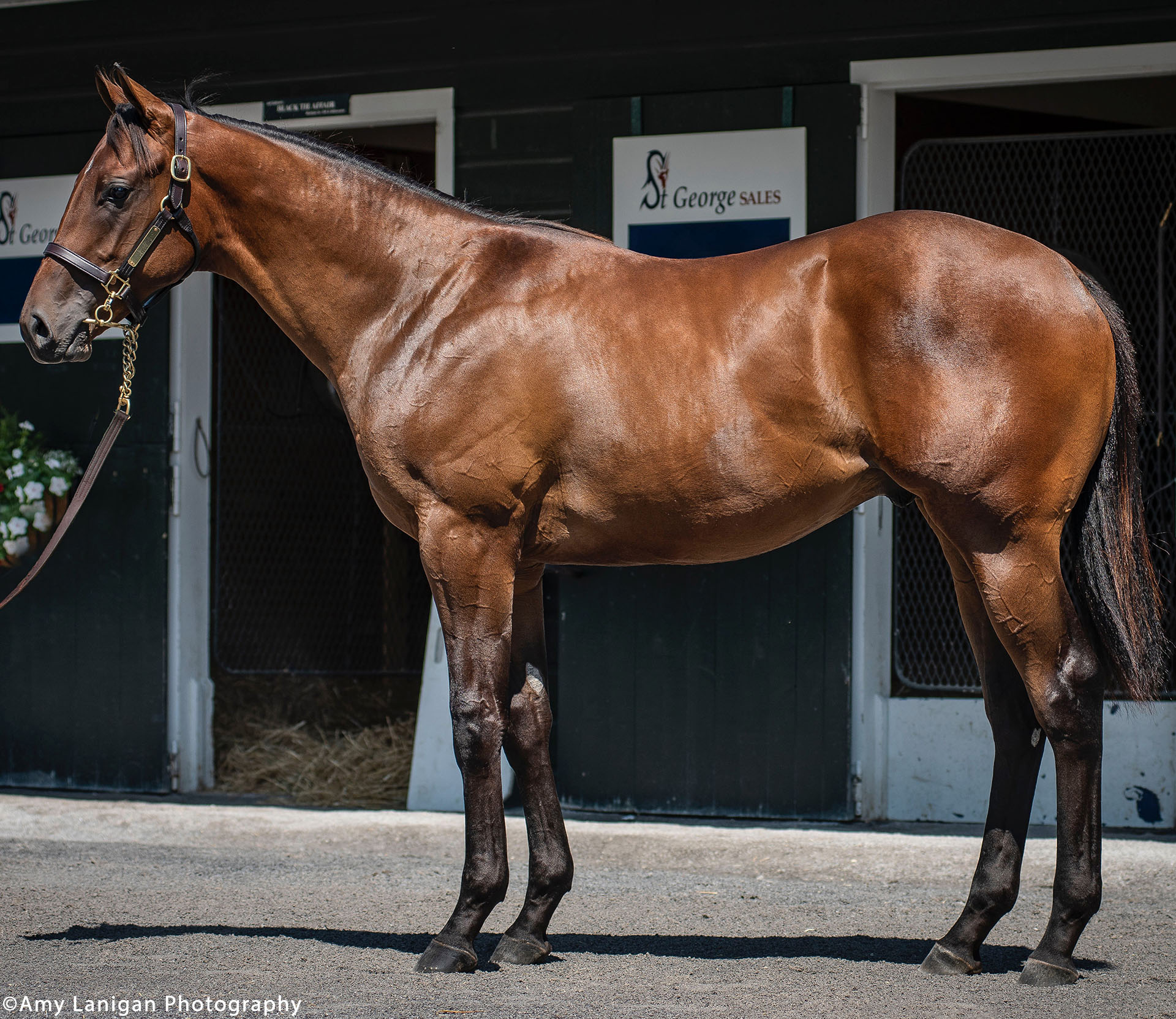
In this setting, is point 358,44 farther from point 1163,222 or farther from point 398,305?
point 1163,222

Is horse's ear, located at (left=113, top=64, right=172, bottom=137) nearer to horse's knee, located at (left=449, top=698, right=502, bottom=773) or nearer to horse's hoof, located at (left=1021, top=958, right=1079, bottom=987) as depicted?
horse's knee, located at (left=449, top=698, right=502, bottom=773)

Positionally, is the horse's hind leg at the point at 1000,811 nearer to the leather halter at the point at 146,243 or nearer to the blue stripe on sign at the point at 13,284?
the leather halter at the point at 146,243

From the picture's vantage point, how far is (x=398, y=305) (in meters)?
3.76

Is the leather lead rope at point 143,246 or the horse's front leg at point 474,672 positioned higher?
the leather lead rope at point 143,246

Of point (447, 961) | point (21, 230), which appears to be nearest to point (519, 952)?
point (447, 961)

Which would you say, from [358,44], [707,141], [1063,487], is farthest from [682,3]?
[1063,487]

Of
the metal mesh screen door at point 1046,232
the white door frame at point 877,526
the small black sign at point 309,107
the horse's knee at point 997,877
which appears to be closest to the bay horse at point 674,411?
the horse's knee at point 997,877

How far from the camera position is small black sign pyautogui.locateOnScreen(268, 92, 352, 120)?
6664 mm

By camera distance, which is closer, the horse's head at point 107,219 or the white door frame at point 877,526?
the horse's head at point 107,219

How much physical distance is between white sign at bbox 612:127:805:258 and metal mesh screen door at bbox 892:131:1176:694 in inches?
25.5

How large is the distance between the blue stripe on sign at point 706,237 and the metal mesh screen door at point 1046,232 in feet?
2.43

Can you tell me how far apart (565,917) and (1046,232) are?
4.92 m

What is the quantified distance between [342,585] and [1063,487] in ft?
18.7

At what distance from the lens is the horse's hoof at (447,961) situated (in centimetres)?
357
